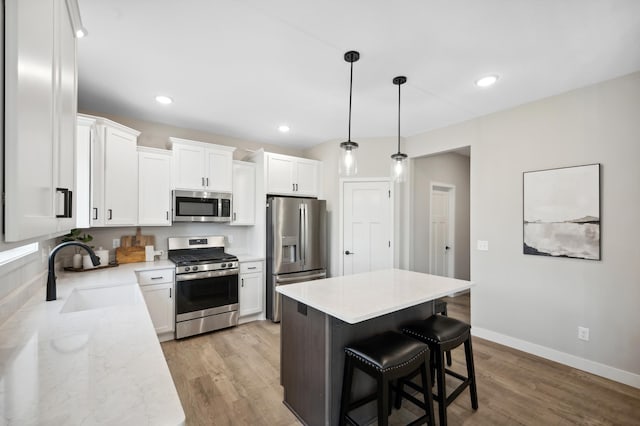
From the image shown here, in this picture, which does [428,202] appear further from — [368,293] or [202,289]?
[202,289]

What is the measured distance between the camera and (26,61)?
0.74 m

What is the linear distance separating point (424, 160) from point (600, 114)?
2.29m

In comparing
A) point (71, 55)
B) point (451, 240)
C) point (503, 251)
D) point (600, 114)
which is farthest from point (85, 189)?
point (451, 240)

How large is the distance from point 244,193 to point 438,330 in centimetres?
309

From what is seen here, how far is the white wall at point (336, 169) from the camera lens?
14.2 ft

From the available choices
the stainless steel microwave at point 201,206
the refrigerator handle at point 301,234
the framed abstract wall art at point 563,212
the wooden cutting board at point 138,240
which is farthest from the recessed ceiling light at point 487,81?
the wooden cutting board at point 138,240

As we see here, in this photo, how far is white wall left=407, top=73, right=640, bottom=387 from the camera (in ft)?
8.10

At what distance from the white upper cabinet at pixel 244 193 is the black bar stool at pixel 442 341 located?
2.74m

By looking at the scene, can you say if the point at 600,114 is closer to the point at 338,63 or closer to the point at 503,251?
the point at 503,251

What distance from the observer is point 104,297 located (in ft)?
7.73

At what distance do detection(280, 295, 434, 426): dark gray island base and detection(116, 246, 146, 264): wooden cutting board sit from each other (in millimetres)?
2282

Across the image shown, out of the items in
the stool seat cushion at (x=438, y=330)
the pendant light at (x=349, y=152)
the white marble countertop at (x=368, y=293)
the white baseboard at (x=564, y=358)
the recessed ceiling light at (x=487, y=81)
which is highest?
the recessed ceiling light at (x=487, y=81)

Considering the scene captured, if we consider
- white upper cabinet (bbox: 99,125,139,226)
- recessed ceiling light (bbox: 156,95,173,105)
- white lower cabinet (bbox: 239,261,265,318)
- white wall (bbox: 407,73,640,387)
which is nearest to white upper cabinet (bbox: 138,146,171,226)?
white upper cabinet (bbox: 99,125,139,226)

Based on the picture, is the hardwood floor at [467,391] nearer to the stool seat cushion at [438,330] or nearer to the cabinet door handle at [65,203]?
the stool seat cushion at [438,330]
